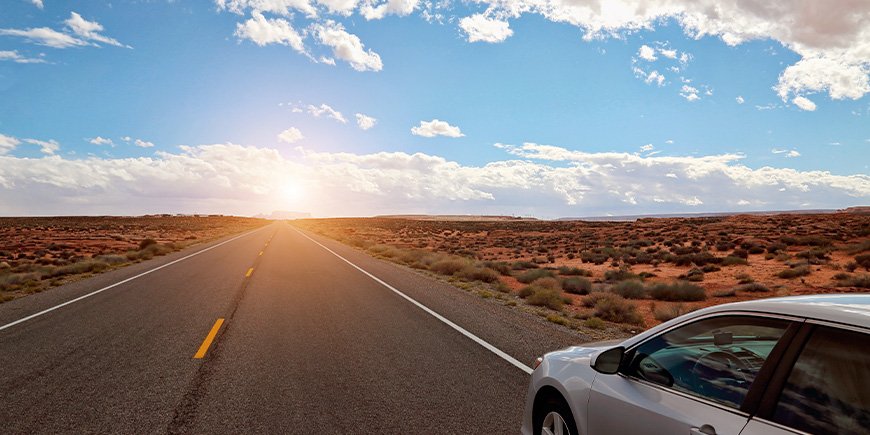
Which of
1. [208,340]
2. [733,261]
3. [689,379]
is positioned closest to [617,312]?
[208,340]

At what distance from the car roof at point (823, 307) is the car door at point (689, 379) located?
49mm

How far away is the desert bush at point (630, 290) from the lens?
16141 mm

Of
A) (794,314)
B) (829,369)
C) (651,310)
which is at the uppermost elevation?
(794,314)

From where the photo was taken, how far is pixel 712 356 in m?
2.92

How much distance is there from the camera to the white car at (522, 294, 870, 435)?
212 cm

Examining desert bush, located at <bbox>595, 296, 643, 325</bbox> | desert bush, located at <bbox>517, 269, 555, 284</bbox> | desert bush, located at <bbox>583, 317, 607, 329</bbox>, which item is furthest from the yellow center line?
desert bush, located at <bbox>517, 269, 555, 284</bbox>

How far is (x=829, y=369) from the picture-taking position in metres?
2.18

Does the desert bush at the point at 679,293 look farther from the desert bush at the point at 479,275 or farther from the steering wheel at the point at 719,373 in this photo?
the steering wheel at the point at 719,373

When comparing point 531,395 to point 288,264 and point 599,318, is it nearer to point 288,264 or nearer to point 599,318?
point 599,318

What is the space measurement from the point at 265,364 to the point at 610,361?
5074 millimetres

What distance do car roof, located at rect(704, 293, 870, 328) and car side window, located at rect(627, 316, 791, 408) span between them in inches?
2.2

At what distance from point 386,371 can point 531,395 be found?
9.72 feet

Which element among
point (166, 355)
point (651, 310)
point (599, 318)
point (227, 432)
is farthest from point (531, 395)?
point (651, 310)

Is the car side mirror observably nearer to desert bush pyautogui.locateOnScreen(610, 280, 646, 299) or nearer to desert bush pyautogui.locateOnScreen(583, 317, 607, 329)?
desert bush pyautogui.locateOnScreen(583, 317, 607, 329)
